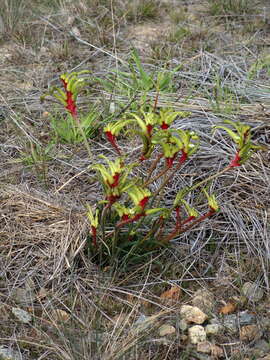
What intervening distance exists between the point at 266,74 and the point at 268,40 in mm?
564

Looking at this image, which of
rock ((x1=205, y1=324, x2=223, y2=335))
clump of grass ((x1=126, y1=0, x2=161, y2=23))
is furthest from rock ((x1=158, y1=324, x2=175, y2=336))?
clump of grass ((x1=126, y1=0, x2=161, y2=23))

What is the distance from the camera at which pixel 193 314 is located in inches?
75.3

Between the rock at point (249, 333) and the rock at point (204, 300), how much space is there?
154mm

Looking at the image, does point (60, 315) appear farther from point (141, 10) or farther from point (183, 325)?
point (141, 10)

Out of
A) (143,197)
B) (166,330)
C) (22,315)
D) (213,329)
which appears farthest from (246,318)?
(22,315)

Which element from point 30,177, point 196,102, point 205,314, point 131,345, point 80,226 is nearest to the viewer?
point 131,345

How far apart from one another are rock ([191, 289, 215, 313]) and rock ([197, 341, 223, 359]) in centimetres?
16

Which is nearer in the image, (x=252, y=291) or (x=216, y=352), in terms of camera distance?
(x=216, y=352)

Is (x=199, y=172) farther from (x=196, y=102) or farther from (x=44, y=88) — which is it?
(x=44, y=88)

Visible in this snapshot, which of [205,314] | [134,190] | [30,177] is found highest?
[134,190]

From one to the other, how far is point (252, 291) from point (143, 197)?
26.6 inches

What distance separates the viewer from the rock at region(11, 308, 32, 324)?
1.85 metres

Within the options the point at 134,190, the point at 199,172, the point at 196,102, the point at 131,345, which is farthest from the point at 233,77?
the point at 131,345

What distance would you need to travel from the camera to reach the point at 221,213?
7.68 ft
